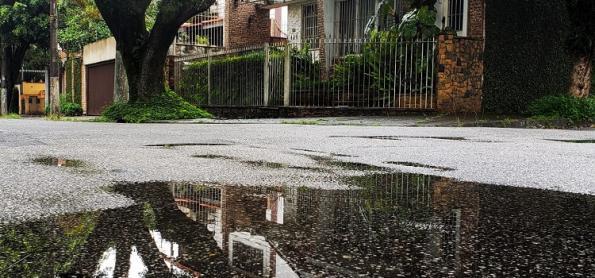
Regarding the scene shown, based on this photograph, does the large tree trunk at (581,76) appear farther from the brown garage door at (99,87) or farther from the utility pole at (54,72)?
the brown garage door at (99,87)

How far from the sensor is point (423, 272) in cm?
194

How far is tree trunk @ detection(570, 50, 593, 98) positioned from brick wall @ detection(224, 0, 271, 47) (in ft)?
50.0

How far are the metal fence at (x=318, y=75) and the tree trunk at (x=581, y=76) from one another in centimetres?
333

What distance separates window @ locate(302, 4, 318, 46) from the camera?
2409 cm

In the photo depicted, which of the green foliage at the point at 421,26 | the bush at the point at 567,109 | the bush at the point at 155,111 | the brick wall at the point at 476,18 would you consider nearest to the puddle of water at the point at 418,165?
the bush at the point at 567,109

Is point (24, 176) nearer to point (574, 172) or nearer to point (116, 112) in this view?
point (574, 172)

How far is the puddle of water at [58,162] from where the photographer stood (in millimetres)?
4828

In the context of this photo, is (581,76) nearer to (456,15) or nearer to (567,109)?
(567,109)

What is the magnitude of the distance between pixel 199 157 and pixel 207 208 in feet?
8.55

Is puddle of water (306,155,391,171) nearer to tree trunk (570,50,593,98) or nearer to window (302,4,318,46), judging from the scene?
tree trunk (570,50,593,98)

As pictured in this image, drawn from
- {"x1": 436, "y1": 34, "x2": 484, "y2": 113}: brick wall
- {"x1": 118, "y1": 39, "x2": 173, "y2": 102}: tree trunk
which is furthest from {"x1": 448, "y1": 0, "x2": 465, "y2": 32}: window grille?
{"x1": 118, "y1": 39, "x2": 173, "y2": 102}: tree trunk

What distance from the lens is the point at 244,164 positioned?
5070 millimetres

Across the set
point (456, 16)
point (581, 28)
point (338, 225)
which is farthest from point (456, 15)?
point (338, 225)

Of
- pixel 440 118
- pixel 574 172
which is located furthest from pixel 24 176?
pixel 440 118
